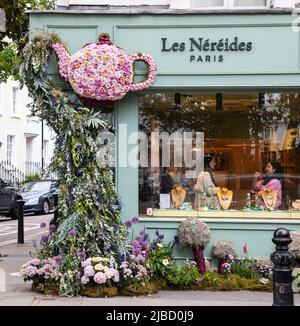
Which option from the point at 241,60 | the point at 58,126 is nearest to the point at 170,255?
the point at 58,126

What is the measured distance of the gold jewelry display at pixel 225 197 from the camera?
1047 centimetres

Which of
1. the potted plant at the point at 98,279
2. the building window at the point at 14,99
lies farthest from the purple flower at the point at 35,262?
the building window at the point at 14,99

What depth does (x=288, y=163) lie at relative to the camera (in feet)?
34.7

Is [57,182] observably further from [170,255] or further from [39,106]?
[170,255]

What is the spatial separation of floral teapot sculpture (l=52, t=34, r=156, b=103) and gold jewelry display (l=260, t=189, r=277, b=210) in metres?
2.78

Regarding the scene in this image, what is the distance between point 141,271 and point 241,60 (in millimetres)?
3836

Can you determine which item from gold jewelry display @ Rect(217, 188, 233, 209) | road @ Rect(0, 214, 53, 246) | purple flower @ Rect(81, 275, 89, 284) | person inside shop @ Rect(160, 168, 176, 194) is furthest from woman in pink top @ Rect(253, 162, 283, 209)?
road @ Rect(0, 214, 53, 246)

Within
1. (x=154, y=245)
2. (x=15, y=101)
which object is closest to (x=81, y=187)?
(x=154, y=245)

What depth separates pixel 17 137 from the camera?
3481 cm

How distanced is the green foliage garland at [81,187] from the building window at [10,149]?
2523 cm

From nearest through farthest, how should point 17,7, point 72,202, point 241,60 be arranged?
point 72,202 < point 241,60 < point 17,7

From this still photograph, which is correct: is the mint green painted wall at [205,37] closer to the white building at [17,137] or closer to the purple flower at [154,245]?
the purple flower at [154,245]

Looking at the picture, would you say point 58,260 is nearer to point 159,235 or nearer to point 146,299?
point 146,299

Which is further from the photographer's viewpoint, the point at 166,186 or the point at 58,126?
the point at 166,186
